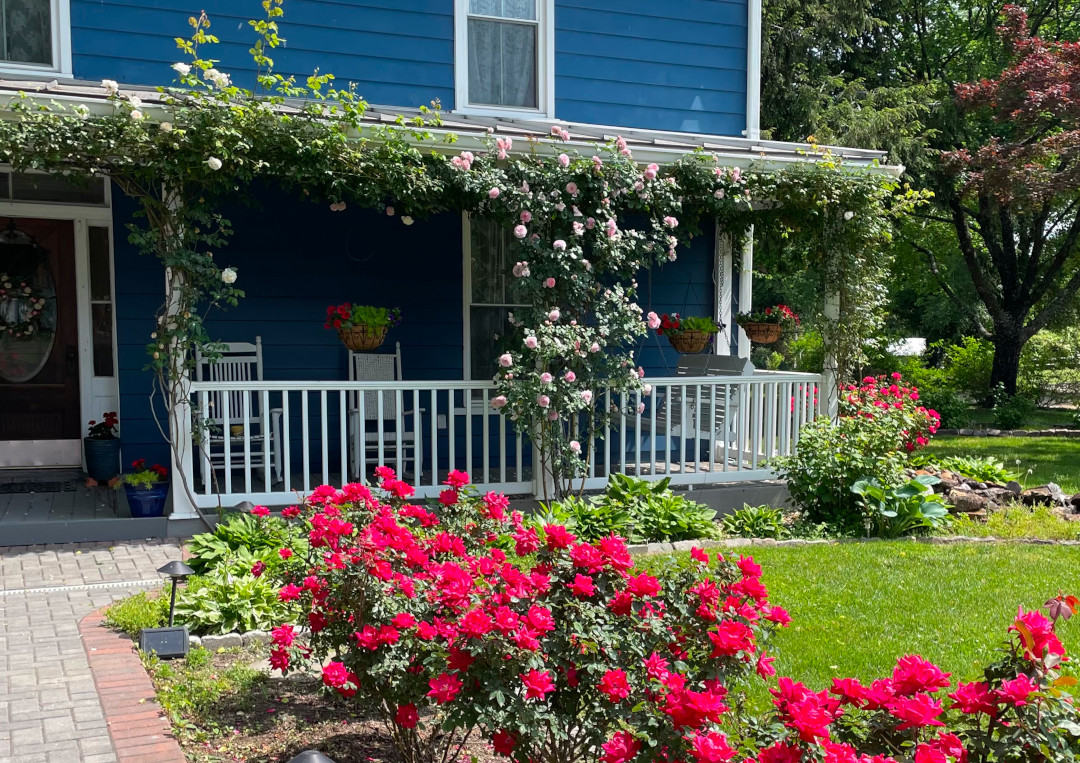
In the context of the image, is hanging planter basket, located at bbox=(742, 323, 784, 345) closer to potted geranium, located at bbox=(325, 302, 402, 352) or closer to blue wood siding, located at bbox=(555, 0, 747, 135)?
blue wood siding, located at bbox=(555, 0, 747, 135)

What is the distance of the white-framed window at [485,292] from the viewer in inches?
333

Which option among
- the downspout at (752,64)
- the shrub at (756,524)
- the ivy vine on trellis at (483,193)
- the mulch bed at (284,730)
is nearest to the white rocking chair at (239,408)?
the ivy vine on trellis at (483,193)

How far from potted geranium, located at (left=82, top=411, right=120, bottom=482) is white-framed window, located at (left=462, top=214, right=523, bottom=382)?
2.96 meters

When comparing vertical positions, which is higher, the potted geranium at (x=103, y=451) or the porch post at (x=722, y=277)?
the porch post at (x=722, y=277)

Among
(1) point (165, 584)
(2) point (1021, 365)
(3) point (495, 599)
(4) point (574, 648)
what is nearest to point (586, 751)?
(4) point (574, 648)

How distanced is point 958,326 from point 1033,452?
12.2 meters

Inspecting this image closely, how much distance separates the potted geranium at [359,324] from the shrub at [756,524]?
9.95 ft

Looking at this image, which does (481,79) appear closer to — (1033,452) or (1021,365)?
(1033,452)

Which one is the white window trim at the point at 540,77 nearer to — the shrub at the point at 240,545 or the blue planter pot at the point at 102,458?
the blue planter pot at the point at 102,458

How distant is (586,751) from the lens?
2.70m

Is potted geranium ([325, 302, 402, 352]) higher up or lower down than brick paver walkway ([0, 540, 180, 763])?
higher up

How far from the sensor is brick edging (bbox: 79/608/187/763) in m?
3.23

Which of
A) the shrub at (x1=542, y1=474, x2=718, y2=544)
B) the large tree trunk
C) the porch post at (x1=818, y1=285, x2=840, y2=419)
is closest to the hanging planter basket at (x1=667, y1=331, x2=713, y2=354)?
the porch post at (x1=818, y1=285, x2=840, y2=419)

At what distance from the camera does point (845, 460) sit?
6.82m
